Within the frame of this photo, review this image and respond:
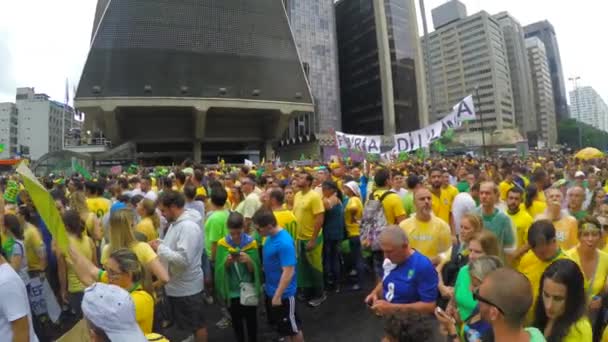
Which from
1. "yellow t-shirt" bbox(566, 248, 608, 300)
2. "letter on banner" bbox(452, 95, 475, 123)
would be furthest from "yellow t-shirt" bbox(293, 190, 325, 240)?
"letter on banner" bbox(452, 95, 475, 123)

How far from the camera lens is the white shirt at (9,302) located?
2.10 meters

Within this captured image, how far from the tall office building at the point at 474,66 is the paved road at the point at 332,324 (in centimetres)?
10357

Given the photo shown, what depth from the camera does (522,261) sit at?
2986 millimetres

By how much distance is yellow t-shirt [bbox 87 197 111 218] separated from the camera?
18.9 ft

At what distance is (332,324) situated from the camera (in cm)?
488

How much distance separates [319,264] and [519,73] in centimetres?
13314

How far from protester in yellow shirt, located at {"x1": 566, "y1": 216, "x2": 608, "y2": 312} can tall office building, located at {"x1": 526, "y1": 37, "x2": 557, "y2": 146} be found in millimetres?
141689

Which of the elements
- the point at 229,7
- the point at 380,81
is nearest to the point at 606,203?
the point at 229,7

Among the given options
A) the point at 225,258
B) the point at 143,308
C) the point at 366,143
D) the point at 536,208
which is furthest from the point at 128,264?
the point at 366,143

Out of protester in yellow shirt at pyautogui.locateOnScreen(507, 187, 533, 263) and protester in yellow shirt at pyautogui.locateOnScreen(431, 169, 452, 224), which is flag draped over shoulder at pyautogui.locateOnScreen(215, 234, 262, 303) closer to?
protester in yellow shirt at pyautogui.locateOnScreen(507, 187, 533, 263)

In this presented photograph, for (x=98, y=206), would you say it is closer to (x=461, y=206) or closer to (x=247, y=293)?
(x=247, y=293)

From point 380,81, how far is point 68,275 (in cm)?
6725

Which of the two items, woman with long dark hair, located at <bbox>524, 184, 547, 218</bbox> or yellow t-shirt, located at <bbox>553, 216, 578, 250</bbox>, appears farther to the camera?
woman with long dark hair, located at <bbox>524, 184, 547, 218</bbox>

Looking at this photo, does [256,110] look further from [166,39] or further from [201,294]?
[201,294]
